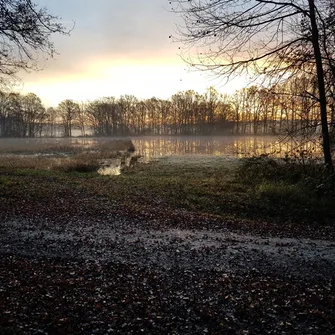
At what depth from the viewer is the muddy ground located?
501cm

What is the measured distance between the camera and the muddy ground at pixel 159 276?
501 centimetres

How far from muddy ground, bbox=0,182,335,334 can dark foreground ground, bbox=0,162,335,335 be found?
0.07ft

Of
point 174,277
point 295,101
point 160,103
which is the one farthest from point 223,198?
point 160,103

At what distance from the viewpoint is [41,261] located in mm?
7336

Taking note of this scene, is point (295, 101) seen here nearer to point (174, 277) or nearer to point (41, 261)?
point (174, 277)

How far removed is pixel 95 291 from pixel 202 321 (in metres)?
2.03

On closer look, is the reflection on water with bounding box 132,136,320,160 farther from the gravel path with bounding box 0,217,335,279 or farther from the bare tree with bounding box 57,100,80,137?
the bare tree with bounding box 57,100,80,137

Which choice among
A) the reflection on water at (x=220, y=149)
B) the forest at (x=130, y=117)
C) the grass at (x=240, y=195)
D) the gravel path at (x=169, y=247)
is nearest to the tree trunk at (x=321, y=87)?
the reflection on water at (x=220, y=149)

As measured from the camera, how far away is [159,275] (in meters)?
6.82

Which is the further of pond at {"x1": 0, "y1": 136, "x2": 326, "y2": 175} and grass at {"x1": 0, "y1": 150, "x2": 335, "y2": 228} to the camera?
pond at {"x1": 0, "y1": 136, "x2": 326, "y2": 175}

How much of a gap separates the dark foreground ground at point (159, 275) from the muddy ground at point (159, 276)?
20mm

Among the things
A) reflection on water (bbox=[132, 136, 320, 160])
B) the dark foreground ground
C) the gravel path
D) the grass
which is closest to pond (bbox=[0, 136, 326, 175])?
reflection on water (bbox=[132, 136, 320, 160])

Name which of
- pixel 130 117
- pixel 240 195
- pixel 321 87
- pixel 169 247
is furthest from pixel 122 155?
pixel 130 117

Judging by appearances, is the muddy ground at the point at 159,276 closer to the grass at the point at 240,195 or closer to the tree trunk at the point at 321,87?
the grass at the point at 240,195
